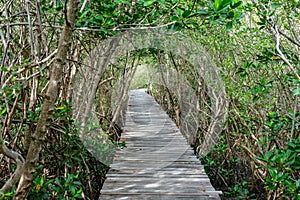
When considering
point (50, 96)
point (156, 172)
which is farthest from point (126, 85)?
point (50, 96)

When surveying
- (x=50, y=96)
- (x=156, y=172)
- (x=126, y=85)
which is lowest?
(x=156, y=172)

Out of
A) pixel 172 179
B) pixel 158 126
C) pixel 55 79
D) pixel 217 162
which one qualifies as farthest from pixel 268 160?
pixel 158 126

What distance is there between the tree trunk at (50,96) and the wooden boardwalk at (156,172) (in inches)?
44.6

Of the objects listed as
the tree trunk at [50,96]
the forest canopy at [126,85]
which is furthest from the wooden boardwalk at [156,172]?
the tree trunk at [50,96]

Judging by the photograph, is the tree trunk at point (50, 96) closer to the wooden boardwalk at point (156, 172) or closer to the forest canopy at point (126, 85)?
the forest canopy at point (126, 85)

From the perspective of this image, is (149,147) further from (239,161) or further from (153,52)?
(153,52)

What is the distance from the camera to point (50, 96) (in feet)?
4.51

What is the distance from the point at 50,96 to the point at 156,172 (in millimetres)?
1998

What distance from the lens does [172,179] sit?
293 centimetres

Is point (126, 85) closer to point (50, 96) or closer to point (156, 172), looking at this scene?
point (156, 172)

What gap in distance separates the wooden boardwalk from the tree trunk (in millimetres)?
1134

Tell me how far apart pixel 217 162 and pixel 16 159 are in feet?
13.8

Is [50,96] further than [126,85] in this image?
No

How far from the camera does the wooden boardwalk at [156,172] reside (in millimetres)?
2557
